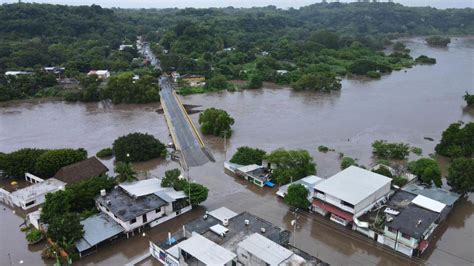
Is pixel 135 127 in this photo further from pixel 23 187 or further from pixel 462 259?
pixel 462 259

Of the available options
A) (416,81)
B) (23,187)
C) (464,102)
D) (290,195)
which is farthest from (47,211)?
(416,81)

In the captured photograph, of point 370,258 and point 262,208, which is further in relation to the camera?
point 262,208

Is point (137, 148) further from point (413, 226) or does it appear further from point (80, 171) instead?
point (413, 226)

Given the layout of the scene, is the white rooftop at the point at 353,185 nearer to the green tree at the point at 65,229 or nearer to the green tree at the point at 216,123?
the green tree at the point at 65,229

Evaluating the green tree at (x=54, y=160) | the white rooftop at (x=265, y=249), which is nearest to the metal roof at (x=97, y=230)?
the white rooftop at (x=265, y=249)

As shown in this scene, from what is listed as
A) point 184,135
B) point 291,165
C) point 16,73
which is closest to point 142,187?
point 291,165

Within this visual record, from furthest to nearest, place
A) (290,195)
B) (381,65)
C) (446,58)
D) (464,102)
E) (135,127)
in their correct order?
(446,58), (381,65), (464,102), (135,127), (290,195)

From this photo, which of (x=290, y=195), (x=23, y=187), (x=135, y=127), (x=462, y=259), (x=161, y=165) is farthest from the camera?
(x=135, y=127)
